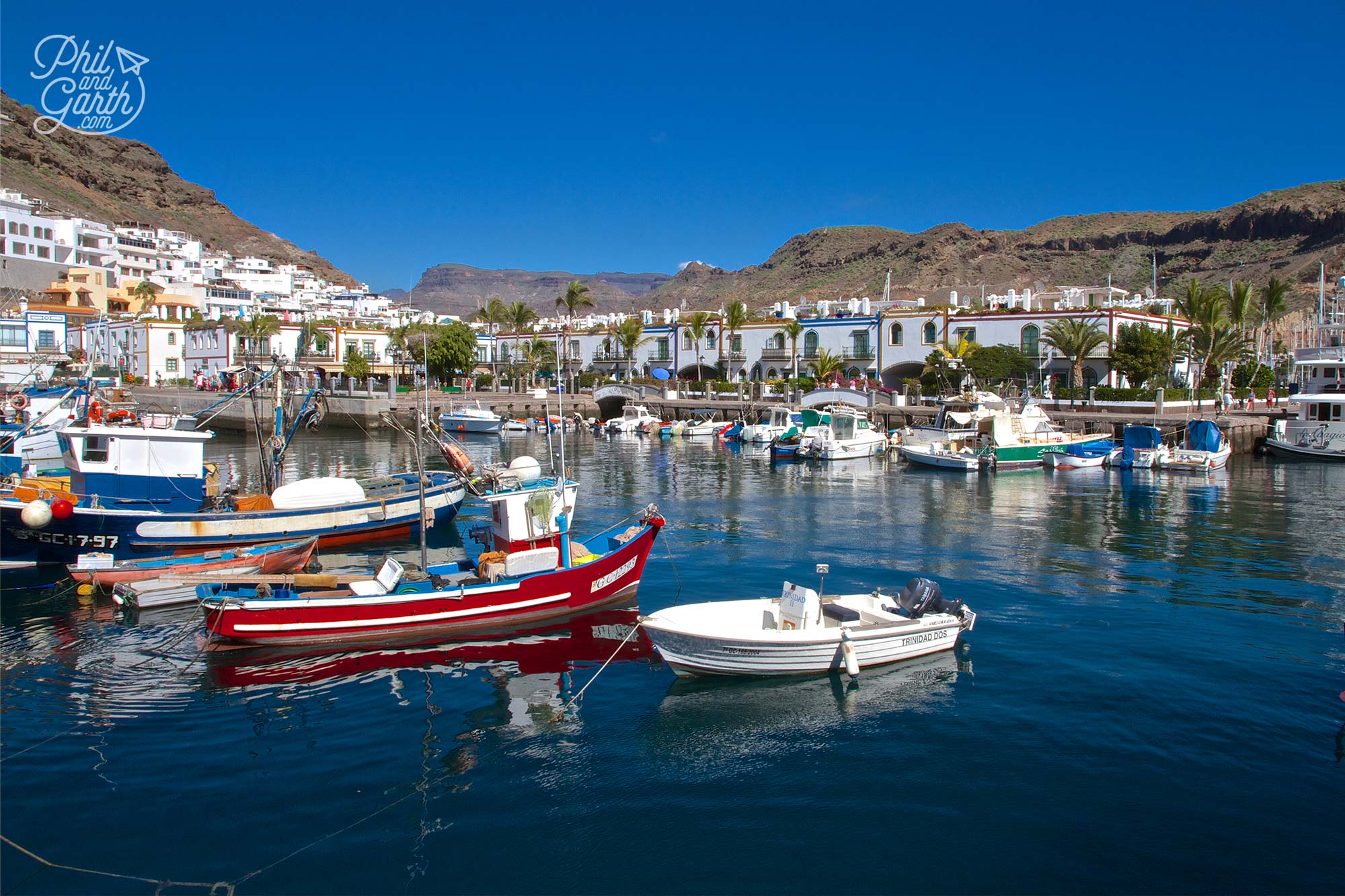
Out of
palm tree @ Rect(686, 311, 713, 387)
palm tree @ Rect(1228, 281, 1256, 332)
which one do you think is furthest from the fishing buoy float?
palm tree @ Rect(686, 311, 713, 387)

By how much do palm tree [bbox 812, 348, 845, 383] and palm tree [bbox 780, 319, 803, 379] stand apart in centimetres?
187

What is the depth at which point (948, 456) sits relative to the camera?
156 feet

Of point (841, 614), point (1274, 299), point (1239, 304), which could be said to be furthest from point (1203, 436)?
point (841, 614)

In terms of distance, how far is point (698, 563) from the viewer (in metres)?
24.5

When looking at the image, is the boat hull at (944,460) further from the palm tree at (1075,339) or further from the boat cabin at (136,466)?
the boat cabin at (136,466)

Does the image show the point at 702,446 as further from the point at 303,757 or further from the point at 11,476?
the point at 303,757

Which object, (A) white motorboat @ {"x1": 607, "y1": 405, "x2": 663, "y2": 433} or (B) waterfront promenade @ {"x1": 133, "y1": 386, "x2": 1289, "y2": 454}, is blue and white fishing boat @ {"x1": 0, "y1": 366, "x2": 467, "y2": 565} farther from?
(A) white motorboat @ {"x1": 607, "y1": 405, "x2": 663, "y2": 433}

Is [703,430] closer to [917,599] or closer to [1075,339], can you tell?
[1075,339]

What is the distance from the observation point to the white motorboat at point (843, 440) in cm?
5209

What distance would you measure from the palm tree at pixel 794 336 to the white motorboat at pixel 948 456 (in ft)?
103

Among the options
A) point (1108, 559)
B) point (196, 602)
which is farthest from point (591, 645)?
point (1108, 559)

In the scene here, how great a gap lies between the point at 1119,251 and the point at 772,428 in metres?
132

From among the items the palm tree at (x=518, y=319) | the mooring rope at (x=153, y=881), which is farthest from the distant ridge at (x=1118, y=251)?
the mooring rope at (x=153, y=881)

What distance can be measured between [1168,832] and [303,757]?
38.2 ft
